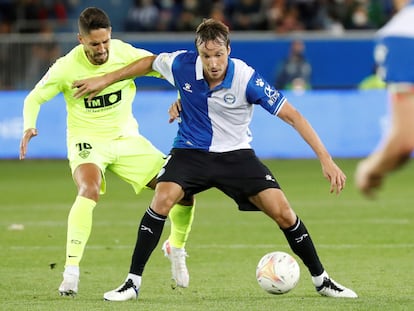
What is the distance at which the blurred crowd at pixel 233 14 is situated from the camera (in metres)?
24.0

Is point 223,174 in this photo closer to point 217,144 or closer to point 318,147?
point 217,144

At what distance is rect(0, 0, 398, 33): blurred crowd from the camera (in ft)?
78.7

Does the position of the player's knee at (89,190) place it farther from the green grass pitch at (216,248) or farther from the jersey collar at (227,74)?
the jersey collar at (227,74)

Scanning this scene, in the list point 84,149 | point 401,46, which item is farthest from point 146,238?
point 401,46

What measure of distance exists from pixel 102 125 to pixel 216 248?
229 cm

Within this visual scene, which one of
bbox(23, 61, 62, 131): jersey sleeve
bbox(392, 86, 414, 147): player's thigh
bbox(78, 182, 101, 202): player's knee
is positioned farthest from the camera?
bbox(23, 61, 62, 131): jersey sleeve

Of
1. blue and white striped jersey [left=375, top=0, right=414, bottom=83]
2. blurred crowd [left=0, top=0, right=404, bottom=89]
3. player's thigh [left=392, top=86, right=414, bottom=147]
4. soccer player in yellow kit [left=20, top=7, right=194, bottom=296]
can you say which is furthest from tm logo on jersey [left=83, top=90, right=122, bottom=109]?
blurred crowd [left=0, top=0, right=404, bottom=89]

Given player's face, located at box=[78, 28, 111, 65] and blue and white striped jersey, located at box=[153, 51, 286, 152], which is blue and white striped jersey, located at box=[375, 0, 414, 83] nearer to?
blue and white striped jersey, located at box=[153, 51, 286, 152]

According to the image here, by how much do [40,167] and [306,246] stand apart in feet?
41.6

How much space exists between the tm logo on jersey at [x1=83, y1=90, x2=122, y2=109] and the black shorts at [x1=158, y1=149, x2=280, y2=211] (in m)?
1.23

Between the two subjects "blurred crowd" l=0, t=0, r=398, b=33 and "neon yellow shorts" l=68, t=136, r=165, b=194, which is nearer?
"neon yellow shorts" l=68, t=136, r=165, b=194

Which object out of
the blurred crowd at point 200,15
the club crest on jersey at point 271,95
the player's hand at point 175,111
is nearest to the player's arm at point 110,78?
the player's hand at point 175,111

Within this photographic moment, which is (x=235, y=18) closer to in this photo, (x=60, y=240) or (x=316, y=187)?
(x=316, y=187)

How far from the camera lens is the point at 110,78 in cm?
779
